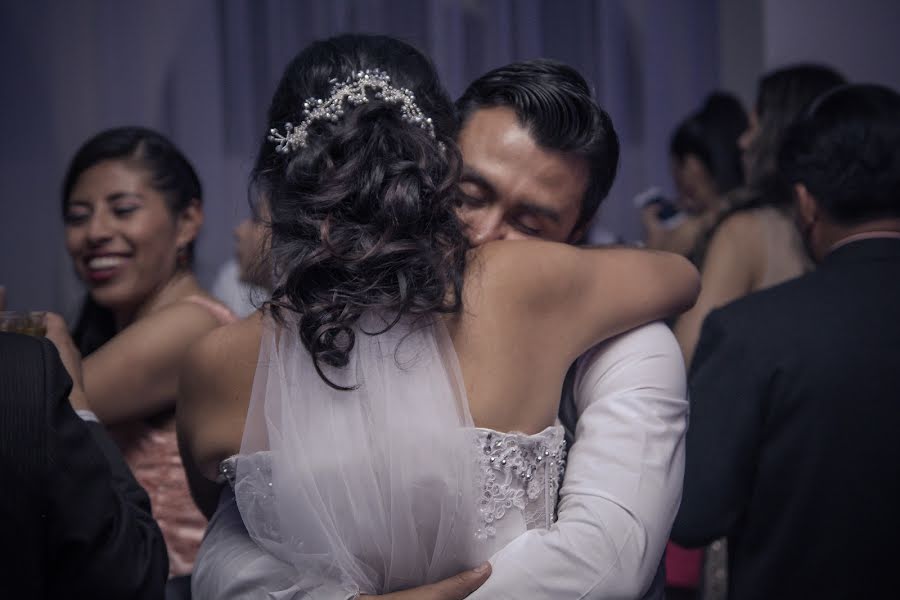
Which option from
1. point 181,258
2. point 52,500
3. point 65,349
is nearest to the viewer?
point 52,500

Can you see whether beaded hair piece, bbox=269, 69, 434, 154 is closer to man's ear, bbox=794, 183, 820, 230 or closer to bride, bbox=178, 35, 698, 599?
bride, bbox=178, 35, 698, 599

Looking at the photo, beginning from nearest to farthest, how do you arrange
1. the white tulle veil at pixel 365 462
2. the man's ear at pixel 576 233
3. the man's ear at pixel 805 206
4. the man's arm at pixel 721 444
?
the white tulle veil at pixel 365 462, the man's ear at pixel 576 233, the man's arm at pixel 721 444, the man's ear at pixel 805 206

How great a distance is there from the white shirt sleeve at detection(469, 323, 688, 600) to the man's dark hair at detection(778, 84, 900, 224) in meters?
0.68

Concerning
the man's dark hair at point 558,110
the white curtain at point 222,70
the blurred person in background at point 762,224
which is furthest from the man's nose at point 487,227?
the white curtain at point 222,70

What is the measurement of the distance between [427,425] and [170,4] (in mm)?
3847

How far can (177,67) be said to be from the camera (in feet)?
15.2

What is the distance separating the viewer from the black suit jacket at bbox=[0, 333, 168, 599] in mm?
1182

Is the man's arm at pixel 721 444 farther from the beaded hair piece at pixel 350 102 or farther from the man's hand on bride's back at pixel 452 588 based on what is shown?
the beaded hair piece at pixel 350 102

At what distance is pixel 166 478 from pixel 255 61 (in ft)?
9.62

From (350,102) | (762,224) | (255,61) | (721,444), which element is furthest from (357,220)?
(255,61)

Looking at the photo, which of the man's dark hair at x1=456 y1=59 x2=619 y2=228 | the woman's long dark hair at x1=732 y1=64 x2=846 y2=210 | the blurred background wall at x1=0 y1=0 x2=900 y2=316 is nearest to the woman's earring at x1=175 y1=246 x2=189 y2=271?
the man's dark hair at x1=456 y1=59 x2=619 y2=228

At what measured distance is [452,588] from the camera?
1.31 metres

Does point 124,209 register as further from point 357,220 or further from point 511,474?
Result: point 511,474

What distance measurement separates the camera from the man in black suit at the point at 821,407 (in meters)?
1.83
